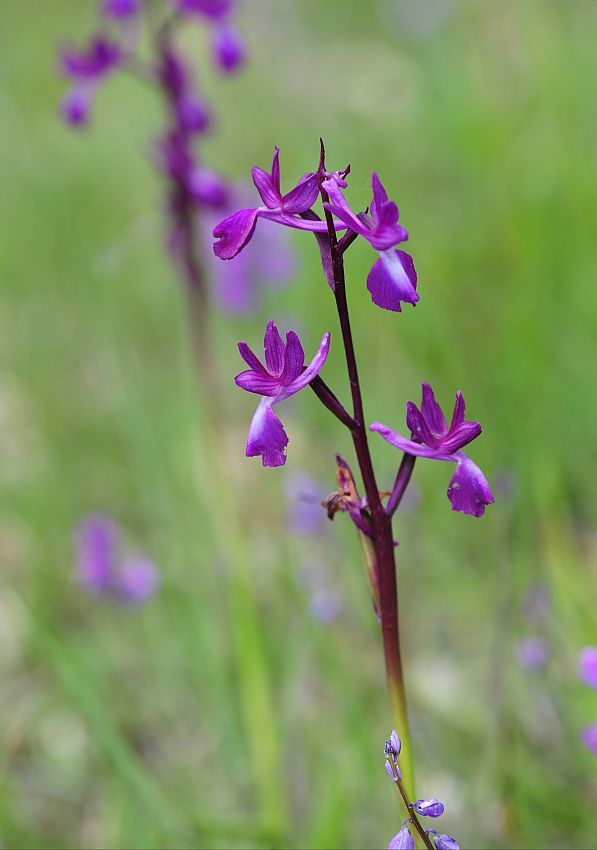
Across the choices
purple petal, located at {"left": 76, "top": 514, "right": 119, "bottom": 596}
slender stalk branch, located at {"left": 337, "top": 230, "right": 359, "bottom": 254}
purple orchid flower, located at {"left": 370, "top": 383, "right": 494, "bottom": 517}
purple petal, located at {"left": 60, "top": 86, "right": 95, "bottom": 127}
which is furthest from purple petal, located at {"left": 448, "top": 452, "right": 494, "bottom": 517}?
purple petal, located at {"left": 60, "top": 86, "right": 95, "bottom": 127}

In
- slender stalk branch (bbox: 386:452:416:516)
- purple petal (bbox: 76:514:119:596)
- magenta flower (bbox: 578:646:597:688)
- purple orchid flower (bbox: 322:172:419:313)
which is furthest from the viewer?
purple petal (bbox: 76:514:119:596)

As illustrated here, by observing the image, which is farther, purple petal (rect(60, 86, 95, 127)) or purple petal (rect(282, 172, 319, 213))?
purple petal (rect(60, 86, 95, 127))

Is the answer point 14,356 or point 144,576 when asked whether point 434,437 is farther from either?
point 14,356

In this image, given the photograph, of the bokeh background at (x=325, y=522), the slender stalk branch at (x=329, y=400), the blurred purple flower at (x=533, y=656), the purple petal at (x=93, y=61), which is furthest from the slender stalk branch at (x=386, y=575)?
the purple petal at (x=93, y=61)

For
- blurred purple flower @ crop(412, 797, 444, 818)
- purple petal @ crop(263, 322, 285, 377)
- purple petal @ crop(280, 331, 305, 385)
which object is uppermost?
purple petal @ crop(263, 322, 285, 377)

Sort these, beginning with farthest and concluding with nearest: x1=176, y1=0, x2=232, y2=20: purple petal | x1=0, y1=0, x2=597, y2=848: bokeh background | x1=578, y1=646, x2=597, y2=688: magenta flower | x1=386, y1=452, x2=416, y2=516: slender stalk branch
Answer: x1=176, y1=0, x2=232, y2=20: purple petal
x1=0, y1=0, x2=597, y2=848: bokeh background
x1=578, y1=646, x2=597, y2=688: magenta flower
x1=386, y1=452, x2=416, y2=516: slender stalk branch

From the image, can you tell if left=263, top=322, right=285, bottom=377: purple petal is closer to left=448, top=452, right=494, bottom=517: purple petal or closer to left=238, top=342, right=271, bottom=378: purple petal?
left=238, top=342, right=271, bottom=378: purple petal
